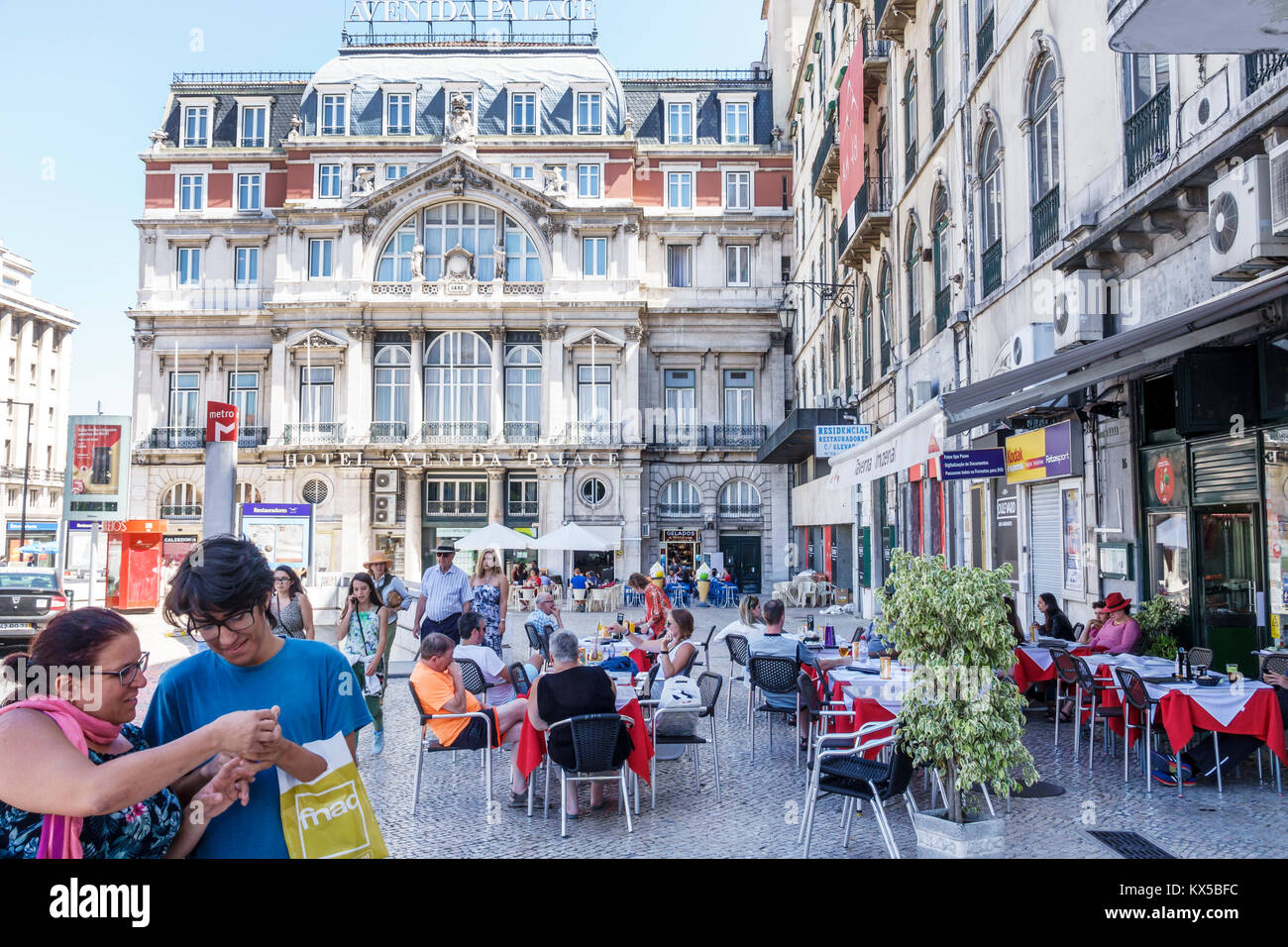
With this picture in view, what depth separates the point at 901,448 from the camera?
1165cm

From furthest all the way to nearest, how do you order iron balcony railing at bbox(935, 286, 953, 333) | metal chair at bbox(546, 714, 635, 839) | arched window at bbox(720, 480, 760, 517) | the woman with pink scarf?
arched window at bbox(720, 480, 760, 517), iron balcony railing at bbox(935, 286, 953, 333), metal chair at bbox(546, 714, 635, 839), the woman with pink scarf

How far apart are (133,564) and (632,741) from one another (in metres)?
22.7

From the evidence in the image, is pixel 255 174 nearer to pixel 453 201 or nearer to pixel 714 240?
pixel 453 201

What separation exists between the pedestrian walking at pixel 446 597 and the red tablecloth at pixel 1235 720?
678 centimetres

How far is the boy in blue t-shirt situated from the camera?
2.49 metres

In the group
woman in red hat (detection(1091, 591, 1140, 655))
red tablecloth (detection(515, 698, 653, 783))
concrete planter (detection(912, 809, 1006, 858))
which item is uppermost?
woman in red hat (detection(1091, 591, 1140, 655))

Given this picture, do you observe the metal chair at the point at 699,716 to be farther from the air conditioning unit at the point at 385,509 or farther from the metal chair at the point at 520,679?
the air conditioning unit at the point at 385,509

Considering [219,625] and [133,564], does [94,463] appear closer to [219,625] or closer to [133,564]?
[133,564]

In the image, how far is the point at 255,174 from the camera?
1599 inches

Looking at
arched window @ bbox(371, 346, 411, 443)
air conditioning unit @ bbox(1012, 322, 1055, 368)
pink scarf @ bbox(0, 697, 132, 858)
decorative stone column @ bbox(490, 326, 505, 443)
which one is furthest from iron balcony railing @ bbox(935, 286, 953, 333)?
arched window @ bbox(371, 346, 411, 443)

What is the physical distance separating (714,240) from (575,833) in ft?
118

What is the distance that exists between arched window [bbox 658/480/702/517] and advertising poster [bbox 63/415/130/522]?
66.0 ft

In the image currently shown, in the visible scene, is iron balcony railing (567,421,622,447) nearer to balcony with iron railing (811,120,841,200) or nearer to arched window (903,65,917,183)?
balcony with iron railing (811,120,841,200)

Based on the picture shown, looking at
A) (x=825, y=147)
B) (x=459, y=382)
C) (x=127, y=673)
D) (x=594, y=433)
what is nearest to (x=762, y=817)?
(x=127, y=673)
